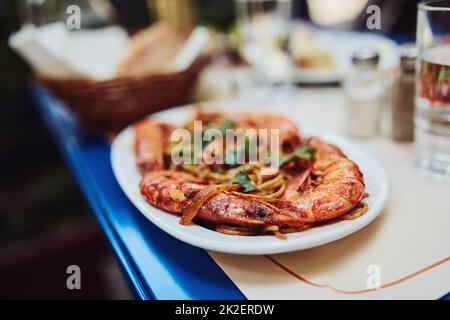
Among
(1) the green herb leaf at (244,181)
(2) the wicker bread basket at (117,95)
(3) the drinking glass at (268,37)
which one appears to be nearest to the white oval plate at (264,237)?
(1) the green herb leaf at (244,181)

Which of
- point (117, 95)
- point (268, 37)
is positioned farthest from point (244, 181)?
point (268, 37)

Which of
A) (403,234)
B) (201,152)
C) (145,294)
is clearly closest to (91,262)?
(201,152)

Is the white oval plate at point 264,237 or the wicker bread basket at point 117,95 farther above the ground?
the wicker bread basket at point 117,95

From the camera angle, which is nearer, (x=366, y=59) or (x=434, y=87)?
(x=434, y=87)

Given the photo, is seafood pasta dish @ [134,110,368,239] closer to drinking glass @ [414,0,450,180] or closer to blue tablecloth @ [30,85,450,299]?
blue tablecloth @ [30,85,450,299]

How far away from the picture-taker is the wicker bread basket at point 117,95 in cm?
131

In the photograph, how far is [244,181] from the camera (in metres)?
0.86

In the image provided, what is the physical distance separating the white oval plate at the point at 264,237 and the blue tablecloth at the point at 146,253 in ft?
0.20

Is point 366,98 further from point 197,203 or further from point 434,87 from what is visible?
point 197,203

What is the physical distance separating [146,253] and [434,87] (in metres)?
0.66

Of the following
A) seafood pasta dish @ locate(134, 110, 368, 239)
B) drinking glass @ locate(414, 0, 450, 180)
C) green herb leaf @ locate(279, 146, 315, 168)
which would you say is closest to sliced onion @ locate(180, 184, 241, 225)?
seafood pasta dish @ locate(134, 110, 368, 239)

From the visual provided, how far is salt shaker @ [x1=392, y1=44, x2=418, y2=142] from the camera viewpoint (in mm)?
1094

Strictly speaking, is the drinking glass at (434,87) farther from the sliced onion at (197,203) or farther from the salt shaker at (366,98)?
the sliced onion at (197,203)

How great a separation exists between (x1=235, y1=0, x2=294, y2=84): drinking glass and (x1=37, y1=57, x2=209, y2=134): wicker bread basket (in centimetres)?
26
